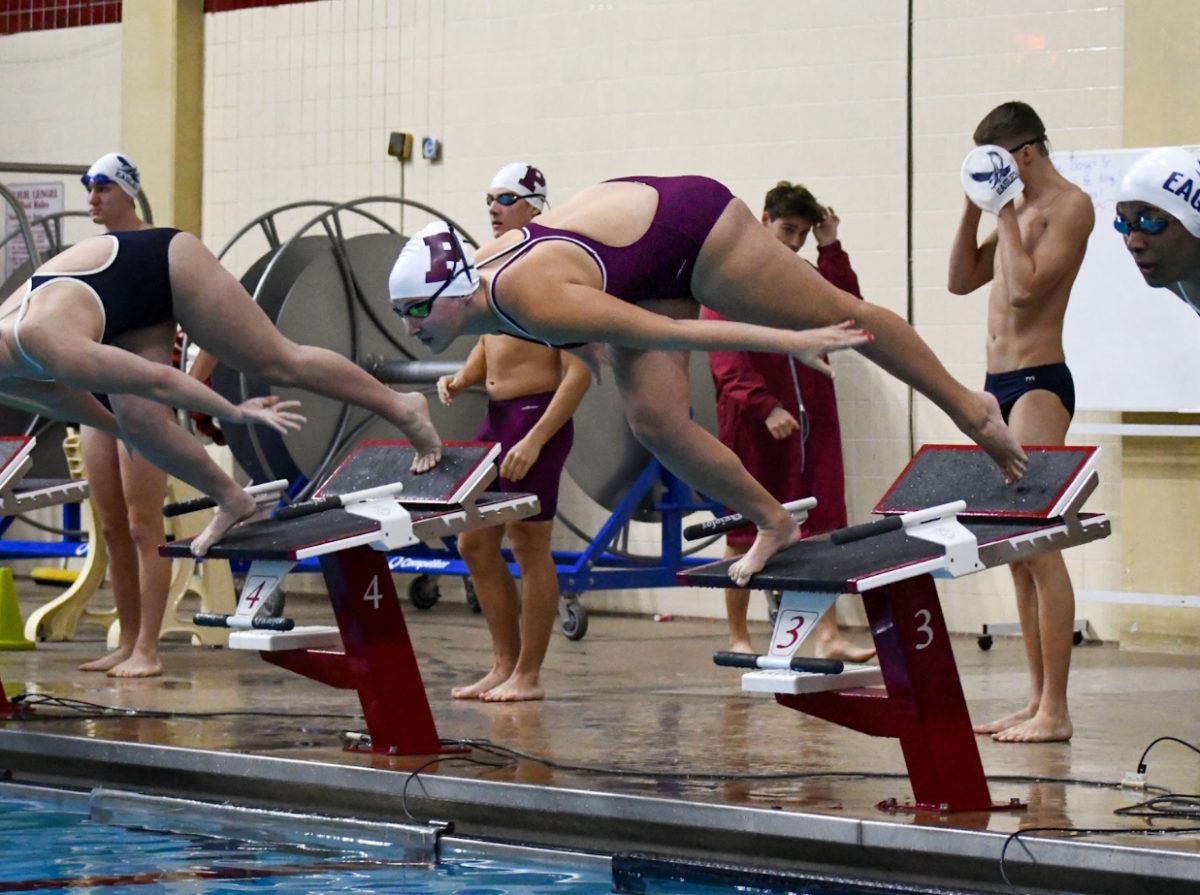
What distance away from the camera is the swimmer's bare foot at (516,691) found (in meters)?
6.26

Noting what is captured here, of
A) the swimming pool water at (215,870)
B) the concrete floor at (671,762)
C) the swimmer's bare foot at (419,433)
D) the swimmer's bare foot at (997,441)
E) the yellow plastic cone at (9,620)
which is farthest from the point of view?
the yellow plastic cone at (9,620)

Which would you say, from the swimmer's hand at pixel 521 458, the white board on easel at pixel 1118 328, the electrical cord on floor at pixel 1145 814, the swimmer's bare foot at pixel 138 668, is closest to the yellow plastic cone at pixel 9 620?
the swimmer's bare foot at pixel 138 668

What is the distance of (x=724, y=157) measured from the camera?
31.4 ft

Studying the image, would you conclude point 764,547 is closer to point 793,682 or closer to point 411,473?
point 793,682

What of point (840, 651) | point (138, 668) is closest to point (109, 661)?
point (138, 668)

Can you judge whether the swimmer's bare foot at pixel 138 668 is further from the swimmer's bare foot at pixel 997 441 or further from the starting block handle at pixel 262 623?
the swimmer's bare foot at pixel 997 441

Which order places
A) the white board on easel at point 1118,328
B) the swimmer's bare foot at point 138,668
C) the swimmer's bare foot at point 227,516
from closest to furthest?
the swimmer's bare foot at point 227,516, the swimmer's bare foot at point 138,668, the white board on easel at point 1118,328

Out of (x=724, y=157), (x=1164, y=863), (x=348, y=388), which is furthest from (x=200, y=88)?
(x=1164, y=863)

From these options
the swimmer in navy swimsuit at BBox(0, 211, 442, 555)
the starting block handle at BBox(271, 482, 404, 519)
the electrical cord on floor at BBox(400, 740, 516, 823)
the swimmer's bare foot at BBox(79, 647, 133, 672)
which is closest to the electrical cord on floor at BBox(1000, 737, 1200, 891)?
the electrical cord on floor at BBox(400, 740, 516, 823)

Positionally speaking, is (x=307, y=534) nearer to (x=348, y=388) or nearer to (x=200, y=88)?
(x=348, y=388)

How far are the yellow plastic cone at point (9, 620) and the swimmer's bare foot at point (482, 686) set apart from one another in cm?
259

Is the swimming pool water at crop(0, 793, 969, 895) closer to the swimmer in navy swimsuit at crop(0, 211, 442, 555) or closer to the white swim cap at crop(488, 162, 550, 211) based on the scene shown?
the swimmer in navy swimsuit at crop(0, 211, 442, 555)

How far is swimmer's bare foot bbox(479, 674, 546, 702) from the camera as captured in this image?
20.5 ft

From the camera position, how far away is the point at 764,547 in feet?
14.8
